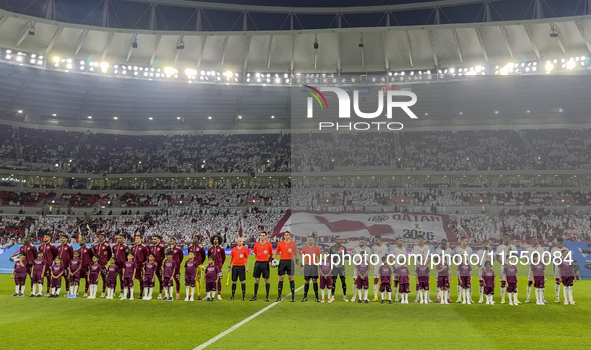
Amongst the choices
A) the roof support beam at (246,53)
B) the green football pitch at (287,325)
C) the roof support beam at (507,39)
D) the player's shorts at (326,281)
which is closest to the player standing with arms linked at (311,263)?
the player's shorts at (326,281)

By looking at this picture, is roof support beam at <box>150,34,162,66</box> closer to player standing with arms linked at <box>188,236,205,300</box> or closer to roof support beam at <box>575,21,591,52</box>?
player standing with arms linked at <box>188,236,205,300</box>

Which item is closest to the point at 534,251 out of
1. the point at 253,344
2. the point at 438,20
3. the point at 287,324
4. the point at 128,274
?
the point at 287,324

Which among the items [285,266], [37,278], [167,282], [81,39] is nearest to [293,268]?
[285,266]

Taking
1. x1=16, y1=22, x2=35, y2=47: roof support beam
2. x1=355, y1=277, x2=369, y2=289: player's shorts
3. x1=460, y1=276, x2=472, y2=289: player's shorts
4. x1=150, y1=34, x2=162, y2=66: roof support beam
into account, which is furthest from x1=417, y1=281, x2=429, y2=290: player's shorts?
x1=16, y1=22, x2=35, y2=47: roof support beam

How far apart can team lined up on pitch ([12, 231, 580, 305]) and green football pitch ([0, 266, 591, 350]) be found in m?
0.54

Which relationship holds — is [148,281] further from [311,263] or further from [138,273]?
[311,263]

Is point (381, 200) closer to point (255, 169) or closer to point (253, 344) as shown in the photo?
point (255, 169)

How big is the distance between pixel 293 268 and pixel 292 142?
134ft

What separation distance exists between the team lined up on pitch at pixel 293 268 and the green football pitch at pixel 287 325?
0.54 metres

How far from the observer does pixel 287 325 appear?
907 cm

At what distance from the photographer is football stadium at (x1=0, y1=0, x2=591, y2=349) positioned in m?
13.4

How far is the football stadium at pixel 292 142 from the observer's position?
1338cm

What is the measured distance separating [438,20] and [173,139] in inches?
1430

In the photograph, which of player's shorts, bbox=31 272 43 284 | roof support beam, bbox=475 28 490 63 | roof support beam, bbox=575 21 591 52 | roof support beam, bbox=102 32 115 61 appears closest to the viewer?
player's shorts, bbox=31 272 43 284
